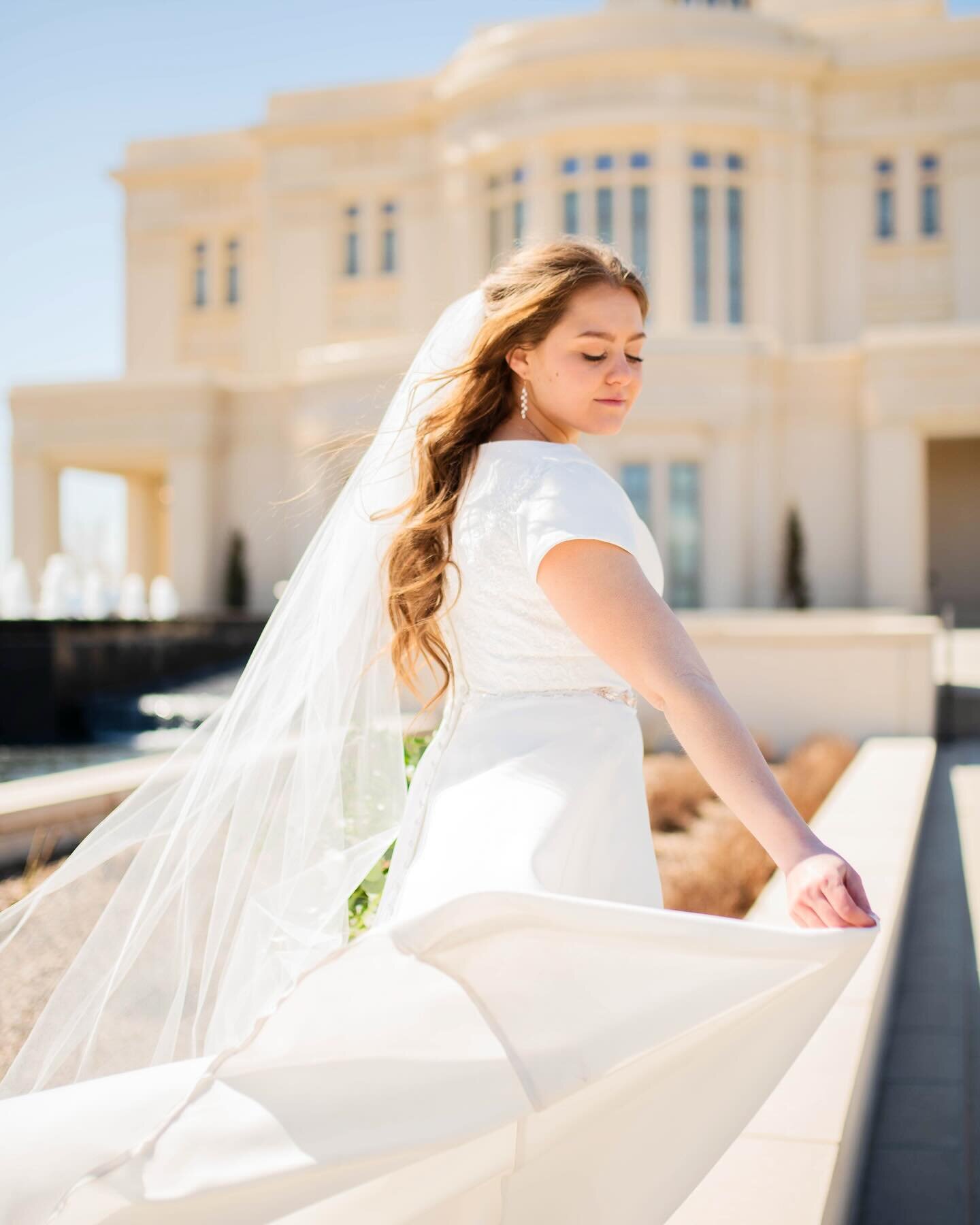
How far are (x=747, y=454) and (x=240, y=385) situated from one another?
972 cm

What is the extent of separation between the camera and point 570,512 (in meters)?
1.61

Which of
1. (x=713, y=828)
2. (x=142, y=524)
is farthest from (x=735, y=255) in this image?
(x=713, y=828)

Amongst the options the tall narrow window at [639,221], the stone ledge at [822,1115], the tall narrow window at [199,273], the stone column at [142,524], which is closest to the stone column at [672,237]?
the tall narrow window at [639,221]

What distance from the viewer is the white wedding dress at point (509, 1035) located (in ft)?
4.37

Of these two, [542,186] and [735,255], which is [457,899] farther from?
[735,255]

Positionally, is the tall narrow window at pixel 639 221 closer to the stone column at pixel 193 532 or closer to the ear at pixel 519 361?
the stone column at pixel 193 532

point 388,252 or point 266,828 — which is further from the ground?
point 388,252

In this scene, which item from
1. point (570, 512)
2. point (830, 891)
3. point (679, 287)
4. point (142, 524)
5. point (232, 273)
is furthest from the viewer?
point (232, 273)

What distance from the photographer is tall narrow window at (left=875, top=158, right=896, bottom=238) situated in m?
23.9

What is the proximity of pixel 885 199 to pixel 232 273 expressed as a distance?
14.8 metres

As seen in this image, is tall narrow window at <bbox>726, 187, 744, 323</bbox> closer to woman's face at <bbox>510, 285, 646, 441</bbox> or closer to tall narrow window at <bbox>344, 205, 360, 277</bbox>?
tall narrow window at <bbox>344, 205, 360, 277</bbox>

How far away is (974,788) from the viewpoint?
8.34 metres

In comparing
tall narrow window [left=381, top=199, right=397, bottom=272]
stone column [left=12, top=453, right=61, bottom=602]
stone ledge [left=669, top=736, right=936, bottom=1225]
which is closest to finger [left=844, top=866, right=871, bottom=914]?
stone ledge [left=669, top=736, right=936, bottom=1225]

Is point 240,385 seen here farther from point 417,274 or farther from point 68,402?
point 417,274
